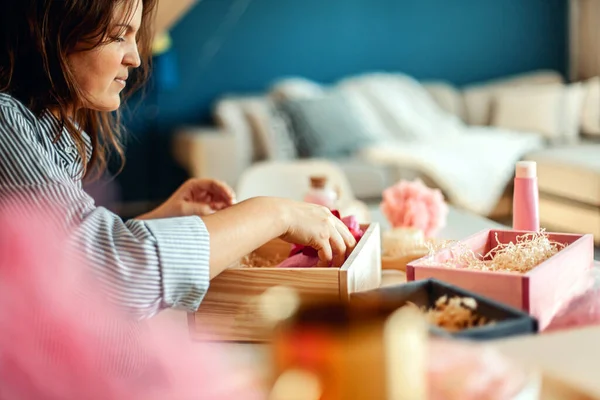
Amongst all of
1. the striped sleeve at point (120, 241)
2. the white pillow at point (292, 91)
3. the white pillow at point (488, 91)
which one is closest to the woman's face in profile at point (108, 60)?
the striped sleeve at point (120, 241)

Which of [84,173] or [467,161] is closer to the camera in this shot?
[84,173]

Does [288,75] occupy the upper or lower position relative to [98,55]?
lower

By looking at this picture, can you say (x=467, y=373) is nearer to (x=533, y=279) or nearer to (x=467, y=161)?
(x=533, y=279)

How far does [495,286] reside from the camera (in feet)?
2.50

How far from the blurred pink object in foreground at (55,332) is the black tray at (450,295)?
147 mm

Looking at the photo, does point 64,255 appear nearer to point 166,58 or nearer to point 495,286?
point 495,286

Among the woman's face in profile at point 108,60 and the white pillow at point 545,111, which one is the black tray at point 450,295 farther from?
the white pillow at point 545,111

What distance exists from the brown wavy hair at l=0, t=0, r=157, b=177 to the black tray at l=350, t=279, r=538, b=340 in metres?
0.44

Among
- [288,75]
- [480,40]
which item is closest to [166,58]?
[288,75]

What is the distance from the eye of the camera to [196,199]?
1.22m

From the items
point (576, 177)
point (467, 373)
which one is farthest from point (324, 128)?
point (467, 373)

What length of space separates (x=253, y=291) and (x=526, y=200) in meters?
0.46

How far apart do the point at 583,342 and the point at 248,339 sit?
385 millimetres

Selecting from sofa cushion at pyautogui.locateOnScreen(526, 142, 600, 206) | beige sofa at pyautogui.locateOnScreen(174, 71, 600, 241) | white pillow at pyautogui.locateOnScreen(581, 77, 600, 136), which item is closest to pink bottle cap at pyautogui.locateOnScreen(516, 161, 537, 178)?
sofa cushion at pyautogui.locateOnScreen(526, 142, 600, 206)
